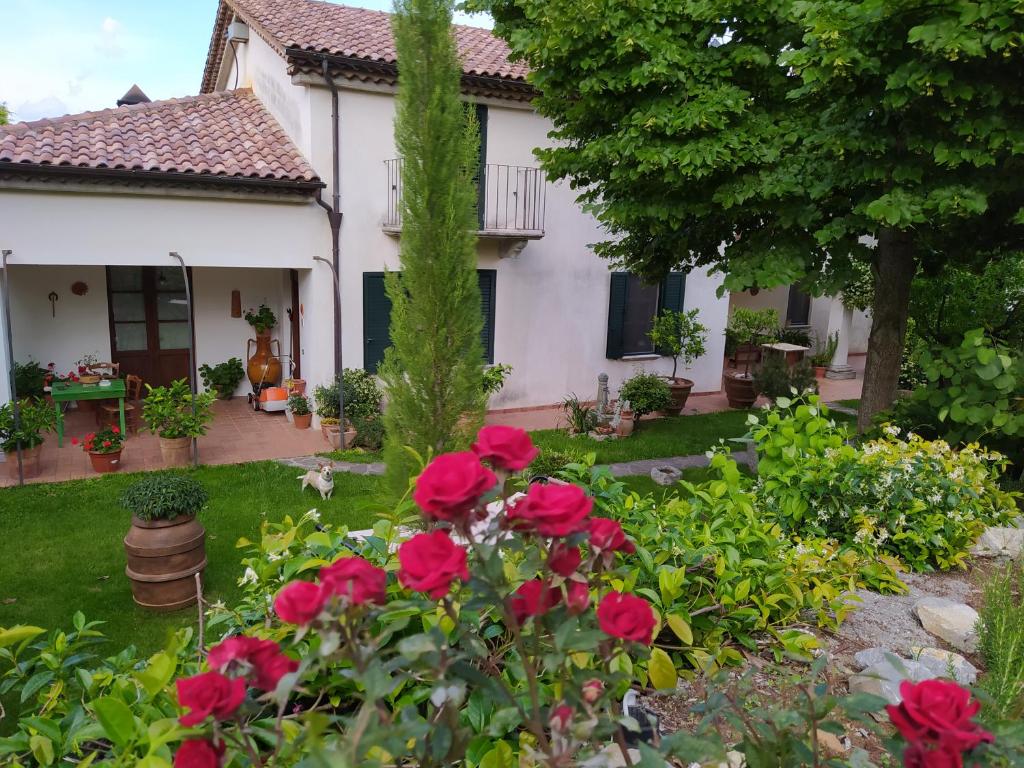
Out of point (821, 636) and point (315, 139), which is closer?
point (821, 636)

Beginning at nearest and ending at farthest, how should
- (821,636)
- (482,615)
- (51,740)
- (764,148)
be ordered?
(51,740) < (482,615) < (821,636) < (764,148)

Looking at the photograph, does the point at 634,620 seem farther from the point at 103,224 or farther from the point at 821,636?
the point at 103,224

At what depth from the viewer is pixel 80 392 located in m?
9.39

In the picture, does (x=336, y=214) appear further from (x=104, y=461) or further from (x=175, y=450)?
(x=104, y=461)

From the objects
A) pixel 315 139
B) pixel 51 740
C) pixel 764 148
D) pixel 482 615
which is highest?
pixel 315 139

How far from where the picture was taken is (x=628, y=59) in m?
5.98

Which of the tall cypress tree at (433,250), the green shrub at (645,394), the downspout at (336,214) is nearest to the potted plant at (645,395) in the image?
the green shrub at (645,394)

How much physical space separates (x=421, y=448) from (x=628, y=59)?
3795mm

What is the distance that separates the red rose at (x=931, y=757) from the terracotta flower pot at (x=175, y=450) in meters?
9.14

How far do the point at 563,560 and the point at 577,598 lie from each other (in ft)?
0.25

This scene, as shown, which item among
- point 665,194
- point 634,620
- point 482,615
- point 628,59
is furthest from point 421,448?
point 634,620

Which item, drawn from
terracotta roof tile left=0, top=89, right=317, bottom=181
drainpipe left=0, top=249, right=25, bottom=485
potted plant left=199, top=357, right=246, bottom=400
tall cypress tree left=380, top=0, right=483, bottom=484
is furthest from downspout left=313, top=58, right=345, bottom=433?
tall cypress tree left=380, top=0, right=483, bottom=484

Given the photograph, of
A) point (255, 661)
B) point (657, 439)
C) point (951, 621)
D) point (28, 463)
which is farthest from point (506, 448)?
point (657, 439)

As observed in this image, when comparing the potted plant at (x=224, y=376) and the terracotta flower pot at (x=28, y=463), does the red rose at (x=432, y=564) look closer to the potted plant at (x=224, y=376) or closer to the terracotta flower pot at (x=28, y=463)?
the terracotta flower pot at (x=28, y=463)
